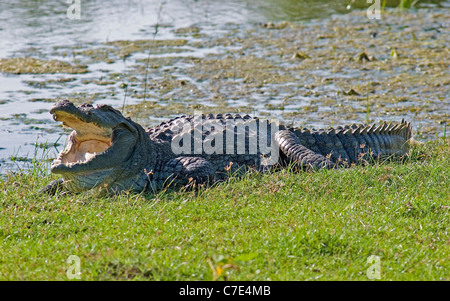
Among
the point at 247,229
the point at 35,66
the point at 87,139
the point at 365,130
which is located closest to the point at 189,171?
the point at 87,139

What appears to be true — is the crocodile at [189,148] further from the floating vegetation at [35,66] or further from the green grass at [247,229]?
the floating vegetation at [35,66]

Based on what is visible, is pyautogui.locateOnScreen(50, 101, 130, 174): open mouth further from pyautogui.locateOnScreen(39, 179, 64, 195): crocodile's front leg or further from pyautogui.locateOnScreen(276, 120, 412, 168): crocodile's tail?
pyautogui.locateOnScreen(276, 120, 412, 168): crocodile's tail

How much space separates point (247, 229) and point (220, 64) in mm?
6979

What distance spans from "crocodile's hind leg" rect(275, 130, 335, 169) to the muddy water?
68.2 inches

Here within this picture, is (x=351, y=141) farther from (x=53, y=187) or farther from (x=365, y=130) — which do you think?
(x=53, y=187)

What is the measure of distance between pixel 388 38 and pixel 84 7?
7.23 metres

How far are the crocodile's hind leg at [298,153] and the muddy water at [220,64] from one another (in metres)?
1.73

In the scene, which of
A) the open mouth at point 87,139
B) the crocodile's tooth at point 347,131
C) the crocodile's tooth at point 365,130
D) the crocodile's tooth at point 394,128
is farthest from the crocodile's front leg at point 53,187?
the crocodile's tooth at point 394,128

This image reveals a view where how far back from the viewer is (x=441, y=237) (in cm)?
455

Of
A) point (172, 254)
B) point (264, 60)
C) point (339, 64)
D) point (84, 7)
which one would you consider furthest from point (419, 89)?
point (84, 7)

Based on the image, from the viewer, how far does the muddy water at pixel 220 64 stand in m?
9.11

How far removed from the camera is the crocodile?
19.0 ft

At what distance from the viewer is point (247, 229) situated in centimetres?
470

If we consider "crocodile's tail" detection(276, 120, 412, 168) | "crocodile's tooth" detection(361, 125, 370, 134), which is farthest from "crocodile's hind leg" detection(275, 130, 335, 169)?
"crocodile's tooth" detection(361, 125, 370, 134)
